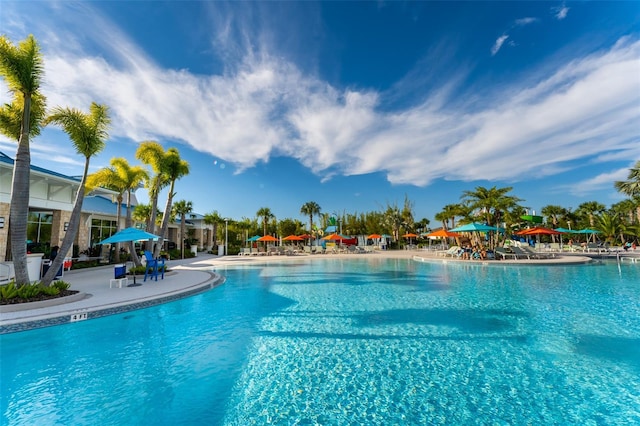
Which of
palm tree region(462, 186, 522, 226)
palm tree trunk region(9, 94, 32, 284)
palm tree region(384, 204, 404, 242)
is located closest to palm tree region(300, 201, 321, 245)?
palm tree region(384, 204, 404, 242)

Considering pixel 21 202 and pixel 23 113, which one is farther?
pixel 23 113

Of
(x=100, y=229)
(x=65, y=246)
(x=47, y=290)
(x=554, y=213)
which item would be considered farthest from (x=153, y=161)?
(x=554, y=213)

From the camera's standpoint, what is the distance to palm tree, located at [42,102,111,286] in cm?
800

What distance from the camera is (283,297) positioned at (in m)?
8.95

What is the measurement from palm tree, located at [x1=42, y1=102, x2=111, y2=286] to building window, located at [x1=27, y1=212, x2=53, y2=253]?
9324 millimetres

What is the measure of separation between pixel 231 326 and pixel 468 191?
21156 millimetres

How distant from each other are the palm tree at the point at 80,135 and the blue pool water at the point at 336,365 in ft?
11.1

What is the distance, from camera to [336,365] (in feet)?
13.9

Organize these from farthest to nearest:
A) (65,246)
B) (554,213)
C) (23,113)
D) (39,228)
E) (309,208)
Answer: (309,208) < (554,213) < (39,228) < (65,246) < (23,113)

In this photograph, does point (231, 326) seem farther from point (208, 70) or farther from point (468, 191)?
point (468, 191)

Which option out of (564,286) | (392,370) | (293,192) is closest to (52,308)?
(392,370)

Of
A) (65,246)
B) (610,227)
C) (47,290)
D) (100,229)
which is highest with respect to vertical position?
(100,229)

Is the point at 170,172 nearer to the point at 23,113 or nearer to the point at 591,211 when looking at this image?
the point at 23,113

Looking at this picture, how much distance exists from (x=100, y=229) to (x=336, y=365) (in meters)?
23.3
